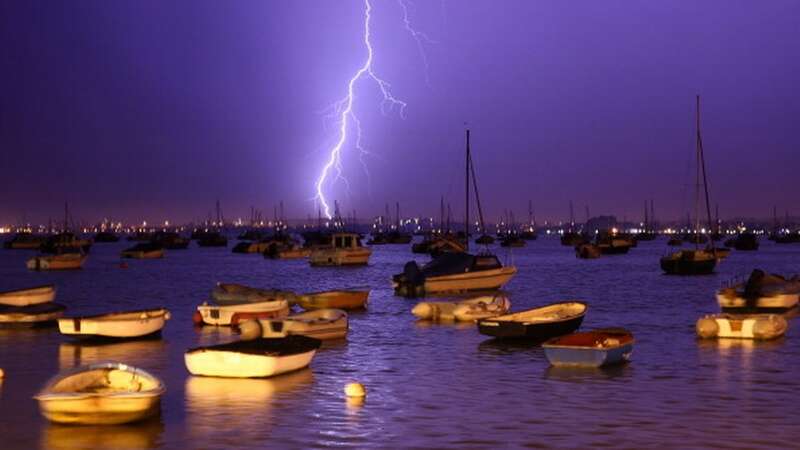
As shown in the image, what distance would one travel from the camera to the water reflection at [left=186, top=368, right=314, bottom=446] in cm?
1848

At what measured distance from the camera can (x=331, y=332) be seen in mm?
33812

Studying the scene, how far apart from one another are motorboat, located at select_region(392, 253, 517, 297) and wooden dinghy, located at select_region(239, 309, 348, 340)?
22.0m

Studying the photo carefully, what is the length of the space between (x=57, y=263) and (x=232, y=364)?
8169cm

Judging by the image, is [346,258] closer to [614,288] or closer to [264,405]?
[614,288]

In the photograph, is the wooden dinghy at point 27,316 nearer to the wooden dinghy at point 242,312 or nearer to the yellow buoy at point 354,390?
the wooden dinghy at point 242,312

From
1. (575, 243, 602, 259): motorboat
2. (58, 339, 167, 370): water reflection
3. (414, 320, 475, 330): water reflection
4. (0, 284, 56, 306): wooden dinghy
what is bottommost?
(575, 243, 602, 259): motorboat

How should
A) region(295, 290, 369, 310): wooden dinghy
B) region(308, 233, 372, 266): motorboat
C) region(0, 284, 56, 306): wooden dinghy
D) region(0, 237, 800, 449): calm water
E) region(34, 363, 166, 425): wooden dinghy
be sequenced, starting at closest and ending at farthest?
region(0, 237, 800, 449): calm water, region(34, 363, 166, 425): wooden dinghy, region(0, 284, 56, 306): wooden dinghy, region(295, 290, 369, 310): wooden dinghy, region(308, 233, 372, 266): motorboat

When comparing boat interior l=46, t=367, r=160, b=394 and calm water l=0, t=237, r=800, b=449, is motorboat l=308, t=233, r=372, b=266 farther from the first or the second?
boat interior l=46, t=367, r=160, b=394

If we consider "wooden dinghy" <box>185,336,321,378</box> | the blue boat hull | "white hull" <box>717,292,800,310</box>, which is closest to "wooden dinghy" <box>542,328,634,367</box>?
the blue boat hull

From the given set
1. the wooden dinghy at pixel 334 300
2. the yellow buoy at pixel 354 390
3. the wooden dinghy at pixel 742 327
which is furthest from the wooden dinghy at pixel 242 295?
the yellow buoy at pixel 354 390


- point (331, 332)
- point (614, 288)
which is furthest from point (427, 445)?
point (614, 288)

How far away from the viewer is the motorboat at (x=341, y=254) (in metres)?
105

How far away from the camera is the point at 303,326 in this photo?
3206 centimetres

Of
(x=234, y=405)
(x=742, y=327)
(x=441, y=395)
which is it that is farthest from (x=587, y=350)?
(x=234, y=405)
